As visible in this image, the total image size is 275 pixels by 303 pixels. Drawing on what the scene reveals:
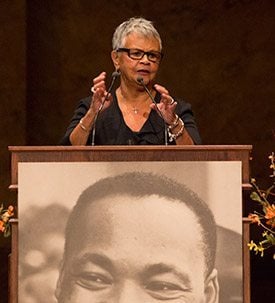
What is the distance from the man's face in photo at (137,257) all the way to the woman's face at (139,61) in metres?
0.59

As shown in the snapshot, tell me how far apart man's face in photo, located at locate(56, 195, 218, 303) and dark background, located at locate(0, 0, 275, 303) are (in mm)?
1772

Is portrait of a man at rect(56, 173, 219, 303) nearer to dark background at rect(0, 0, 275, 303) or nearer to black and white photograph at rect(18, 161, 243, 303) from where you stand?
black and white photograph at rect(18, 161, 243, 303)

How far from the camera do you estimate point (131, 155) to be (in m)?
2.51

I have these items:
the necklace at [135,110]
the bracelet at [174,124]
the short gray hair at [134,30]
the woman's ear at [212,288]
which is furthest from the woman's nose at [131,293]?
the short gray hair at [134,30]

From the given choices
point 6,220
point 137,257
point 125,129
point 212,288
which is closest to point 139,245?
point 137,257

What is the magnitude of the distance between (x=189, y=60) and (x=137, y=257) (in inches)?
76.0

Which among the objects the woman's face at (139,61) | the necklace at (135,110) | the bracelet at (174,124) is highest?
the woman's face at (139,61)

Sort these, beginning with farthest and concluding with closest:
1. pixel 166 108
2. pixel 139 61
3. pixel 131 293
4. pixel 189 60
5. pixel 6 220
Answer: pixel 189 60
pixel 139 61
pixel 166 108
pixel 6 220
pixel 131 293

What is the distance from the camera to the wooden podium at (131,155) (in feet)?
8.18

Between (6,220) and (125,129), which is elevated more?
(125,129)

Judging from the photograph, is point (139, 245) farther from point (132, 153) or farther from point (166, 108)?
point (166, 108)

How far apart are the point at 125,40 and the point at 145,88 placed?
0.20m

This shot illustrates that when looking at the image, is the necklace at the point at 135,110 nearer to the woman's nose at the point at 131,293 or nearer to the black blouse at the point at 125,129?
the black blouse at the point at 125,129

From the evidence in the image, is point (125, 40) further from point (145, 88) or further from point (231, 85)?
point (231, 85)
